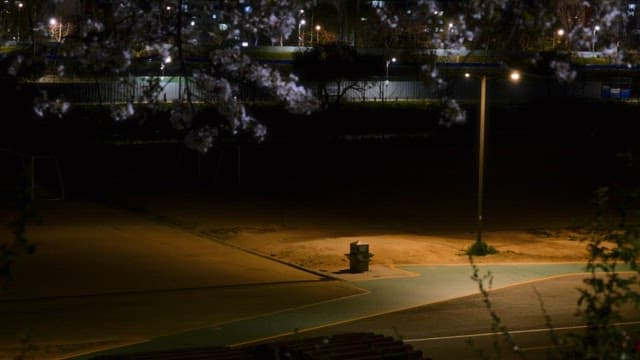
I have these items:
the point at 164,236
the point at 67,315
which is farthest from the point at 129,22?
the point at 164,236

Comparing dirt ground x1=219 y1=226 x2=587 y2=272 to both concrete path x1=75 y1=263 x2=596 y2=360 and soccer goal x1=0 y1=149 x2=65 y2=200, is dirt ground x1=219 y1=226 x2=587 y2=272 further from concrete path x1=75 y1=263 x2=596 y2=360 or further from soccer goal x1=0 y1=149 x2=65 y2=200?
soccer goal x1=0 y1=149 x2=65 y2=200

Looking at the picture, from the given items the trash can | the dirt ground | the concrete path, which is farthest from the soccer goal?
the concrete path

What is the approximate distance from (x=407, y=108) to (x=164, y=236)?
35.0m

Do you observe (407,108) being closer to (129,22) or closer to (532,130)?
(532,130)

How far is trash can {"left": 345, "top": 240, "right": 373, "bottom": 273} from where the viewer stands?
77.0 feet

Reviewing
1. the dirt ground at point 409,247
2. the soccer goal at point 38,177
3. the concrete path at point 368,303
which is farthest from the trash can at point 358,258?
the soccer goal at point 38,177

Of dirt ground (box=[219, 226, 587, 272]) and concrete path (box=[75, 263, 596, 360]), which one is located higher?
concrete path (box=[75, 263, 596, 360])

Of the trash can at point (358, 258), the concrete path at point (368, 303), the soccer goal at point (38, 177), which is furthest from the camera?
the soccer goal at point (38, 177)

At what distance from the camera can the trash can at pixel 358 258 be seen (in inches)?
925

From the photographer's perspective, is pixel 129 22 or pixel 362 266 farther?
pixel 362 266

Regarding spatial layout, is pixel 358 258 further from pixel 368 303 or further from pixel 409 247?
pixel 409 247

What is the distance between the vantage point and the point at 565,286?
22.4m

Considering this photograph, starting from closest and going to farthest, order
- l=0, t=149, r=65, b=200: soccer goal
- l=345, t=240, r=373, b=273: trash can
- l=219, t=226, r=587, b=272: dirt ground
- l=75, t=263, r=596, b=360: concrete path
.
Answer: l=75, t=263, r=596, b=360: concrete path < l=345, t=240, r=373, b=273: trash can < l=219, t=226, r=587, b=272: dirt ground < l=0, t=149, r=65, b=200: soccer goal

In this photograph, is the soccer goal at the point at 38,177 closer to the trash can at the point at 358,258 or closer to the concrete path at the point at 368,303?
the trash can at the point at 358,258
